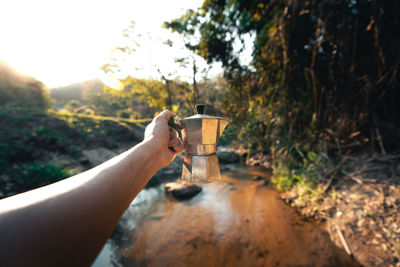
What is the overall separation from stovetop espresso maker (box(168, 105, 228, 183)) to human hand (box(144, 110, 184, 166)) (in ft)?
A: 0.51

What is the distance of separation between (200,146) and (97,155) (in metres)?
6.08

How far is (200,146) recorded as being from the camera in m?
1.05

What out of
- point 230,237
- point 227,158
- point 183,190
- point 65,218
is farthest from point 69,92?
point 65,218

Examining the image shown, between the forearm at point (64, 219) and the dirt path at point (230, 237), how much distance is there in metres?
2.27

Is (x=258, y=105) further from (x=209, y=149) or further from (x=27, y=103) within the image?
(x=27, y=103)

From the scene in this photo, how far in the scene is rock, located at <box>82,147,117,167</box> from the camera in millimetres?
5329

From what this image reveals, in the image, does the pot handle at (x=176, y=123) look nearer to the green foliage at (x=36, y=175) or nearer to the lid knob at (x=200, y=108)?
the lid knob at (x=200, y=108)

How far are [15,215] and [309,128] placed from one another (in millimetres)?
4365

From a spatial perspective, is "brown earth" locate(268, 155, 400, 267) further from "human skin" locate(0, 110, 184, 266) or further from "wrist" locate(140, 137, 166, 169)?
"human skin" locate(0, 110, 184, 266)

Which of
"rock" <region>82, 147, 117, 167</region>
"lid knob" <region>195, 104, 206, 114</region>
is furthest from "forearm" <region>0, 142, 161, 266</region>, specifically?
"rock" <region>82, 147, 117, 167</region>

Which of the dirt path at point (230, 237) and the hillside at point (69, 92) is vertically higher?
the hillside at point (69, 92)

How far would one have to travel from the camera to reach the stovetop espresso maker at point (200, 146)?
102 centimetres

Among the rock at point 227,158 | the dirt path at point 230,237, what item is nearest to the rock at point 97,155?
the dirt path at point 230,237

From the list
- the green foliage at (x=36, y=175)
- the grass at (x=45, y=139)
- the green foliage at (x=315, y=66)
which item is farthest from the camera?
the grass at (x=45, y=139)
